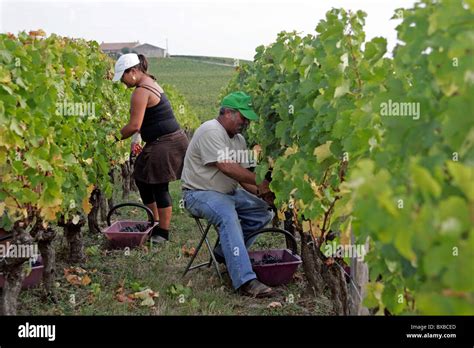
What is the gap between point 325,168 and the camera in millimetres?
3641

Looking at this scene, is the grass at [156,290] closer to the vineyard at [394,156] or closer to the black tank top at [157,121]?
the vineyard at [394,156]

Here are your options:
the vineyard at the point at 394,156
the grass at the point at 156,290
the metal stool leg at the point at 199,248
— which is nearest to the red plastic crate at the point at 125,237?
the grass at the point at 156,290

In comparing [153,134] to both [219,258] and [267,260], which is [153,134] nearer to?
[219,258]

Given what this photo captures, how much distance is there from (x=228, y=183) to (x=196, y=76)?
41.1m

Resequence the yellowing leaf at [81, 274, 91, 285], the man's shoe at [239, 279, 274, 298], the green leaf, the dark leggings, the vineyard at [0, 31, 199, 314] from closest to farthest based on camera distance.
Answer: the green leaf → the vineyard at [0, 31, 199, 314] → the man's shoe at [239, 279, 274, 298] → the yellowing leaf at [81, 274, 91, 285] → the dark leggings

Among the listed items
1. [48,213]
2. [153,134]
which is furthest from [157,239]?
[48,213]

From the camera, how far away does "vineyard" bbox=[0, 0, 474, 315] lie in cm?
141

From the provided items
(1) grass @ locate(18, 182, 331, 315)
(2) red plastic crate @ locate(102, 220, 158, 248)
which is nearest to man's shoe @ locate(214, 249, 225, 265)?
(1) grass @ locate(18, 182, 331, 315)

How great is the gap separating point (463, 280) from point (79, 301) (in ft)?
12.8

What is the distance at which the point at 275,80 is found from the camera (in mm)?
5648

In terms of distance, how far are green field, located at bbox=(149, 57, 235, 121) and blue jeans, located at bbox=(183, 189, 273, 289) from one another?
2293 centimetres

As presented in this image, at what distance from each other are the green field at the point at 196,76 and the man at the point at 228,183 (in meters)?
23.0

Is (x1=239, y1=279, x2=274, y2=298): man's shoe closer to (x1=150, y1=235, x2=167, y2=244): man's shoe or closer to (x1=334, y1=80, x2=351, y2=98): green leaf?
(x1=150, y1=235, x2=167, y2=244): man's shoe

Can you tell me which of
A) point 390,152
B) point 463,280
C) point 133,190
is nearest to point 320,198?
point 390,152
